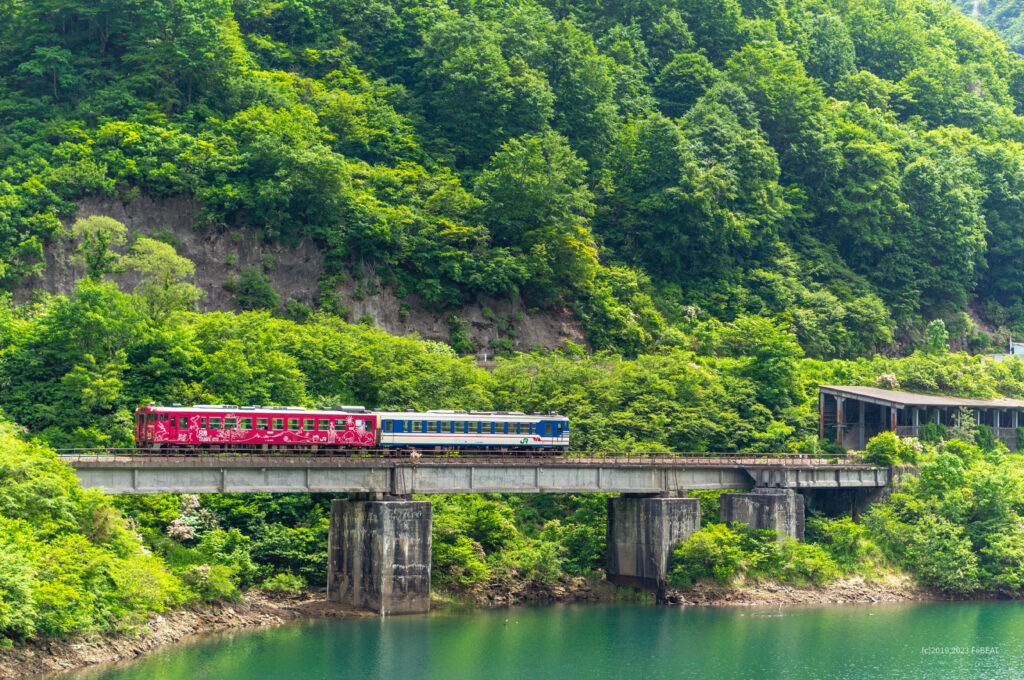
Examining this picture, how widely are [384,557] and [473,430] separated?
9.62m

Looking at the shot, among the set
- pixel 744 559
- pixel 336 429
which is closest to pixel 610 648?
pixel 744 559

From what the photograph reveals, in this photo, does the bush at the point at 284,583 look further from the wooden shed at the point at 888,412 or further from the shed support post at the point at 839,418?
the shed support post at the point at 839,418

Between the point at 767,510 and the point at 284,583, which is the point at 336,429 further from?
the point at 767,510

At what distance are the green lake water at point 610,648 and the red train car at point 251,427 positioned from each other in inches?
353

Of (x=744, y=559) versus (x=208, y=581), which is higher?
(x=208, y=581)

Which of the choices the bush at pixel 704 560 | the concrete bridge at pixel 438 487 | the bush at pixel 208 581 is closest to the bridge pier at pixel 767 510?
the concrete bridge at pixel 438 487

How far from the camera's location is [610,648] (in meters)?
49.9

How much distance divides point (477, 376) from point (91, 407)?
23835 mm

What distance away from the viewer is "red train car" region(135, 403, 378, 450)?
173 ft

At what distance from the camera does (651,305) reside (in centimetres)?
9419

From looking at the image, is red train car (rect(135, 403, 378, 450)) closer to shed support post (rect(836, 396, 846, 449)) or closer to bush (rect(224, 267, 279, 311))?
bush (rect(224, 267, 279, 311))

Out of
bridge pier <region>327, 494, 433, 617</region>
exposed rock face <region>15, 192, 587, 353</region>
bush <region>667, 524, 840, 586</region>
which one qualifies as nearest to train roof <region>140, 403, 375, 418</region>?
bridge pier <region>327, 494, 433, 617</region>

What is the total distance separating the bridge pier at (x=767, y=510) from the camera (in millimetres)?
65875

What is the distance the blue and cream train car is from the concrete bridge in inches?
53.2
